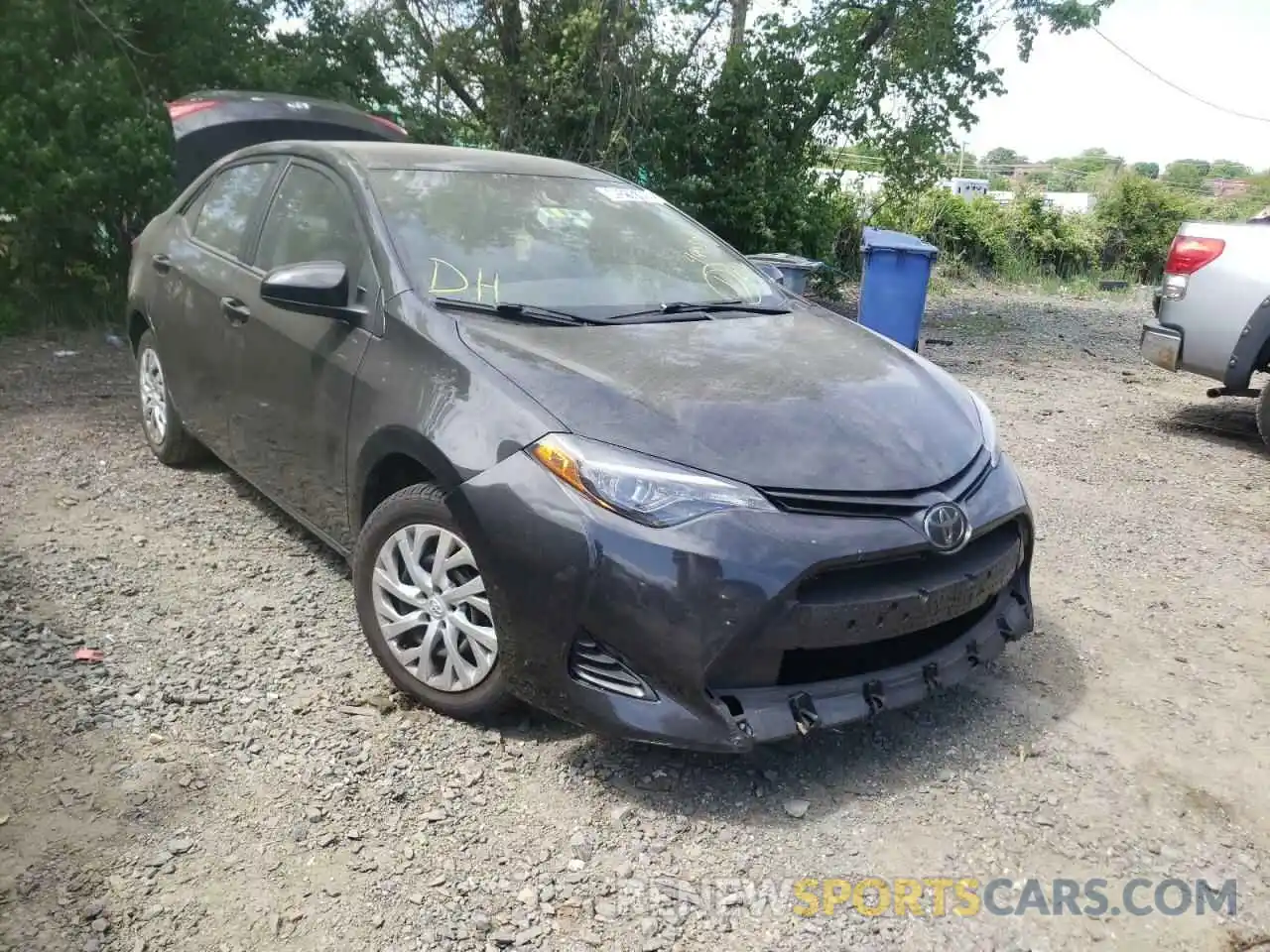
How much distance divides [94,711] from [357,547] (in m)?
0.88

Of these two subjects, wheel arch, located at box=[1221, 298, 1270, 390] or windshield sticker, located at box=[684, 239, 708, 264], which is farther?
wheel arch, located at box=[1221, 298, 1270, 390]

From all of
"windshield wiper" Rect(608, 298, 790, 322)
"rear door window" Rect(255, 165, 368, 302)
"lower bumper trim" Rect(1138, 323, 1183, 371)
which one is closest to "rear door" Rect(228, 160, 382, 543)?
"rear door window" Rect(255, 165, 368, 302)

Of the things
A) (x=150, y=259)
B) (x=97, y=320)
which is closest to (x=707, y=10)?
(x=97, y=320)

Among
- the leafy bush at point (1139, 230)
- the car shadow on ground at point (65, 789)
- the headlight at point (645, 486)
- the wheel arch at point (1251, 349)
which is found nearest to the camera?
the car shadow on ground at point (65, 789)

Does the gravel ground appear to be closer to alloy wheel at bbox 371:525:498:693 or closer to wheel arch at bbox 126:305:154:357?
alloy wheel at bbox 371:525:498:693

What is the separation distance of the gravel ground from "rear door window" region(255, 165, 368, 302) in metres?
1.20

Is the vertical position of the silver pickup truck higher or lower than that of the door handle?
higher

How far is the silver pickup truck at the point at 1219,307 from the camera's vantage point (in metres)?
5.98

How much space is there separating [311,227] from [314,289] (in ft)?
2.02

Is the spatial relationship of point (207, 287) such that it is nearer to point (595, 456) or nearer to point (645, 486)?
point (595, 456)

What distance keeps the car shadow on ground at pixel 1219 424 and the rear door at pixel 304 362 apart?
5.79 m

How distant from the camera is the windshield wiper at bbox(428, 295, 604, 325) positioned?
3062 millimetres

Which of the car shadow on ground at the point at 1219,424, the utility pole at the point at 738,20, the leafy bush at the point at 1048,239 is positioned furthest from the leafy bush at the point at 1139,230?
the car shadow on ground at the point at 1219,424

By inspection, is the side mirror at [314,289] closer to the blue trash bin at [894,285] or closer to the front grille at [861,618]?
the front grille at [861,618]
